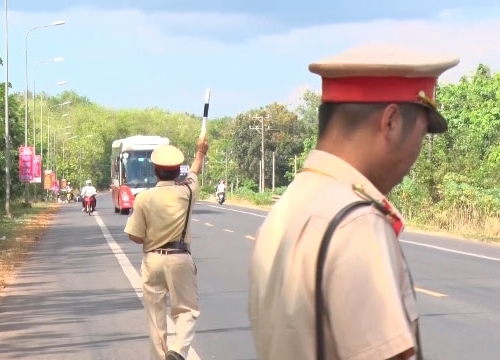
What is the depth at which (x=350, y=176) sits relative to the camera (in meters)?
2.37

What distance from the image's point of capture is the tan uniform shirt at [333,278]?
7.04 feet

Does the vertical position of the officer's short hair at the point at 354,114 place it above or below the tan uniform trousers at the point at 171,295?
above

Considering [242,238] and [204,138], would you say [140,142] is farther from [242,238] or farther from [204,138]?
[204,138]

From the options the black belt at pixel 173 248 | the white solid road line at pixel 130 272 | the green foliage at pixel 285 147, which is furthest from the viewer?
the green foliage at pixel 285 147

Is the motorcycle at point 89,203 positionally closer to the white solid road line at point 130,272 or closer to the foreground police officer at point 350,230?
the white solid road line at point 130,272

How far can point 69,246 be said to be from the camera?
2502cm

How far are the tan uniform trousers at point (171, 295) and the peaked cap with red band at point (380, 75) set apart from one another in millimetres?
5091

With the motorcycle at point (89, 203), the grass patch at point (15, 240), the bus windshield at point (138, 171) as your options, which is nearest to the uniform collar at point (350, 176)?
the grass patch at point (15, 240)

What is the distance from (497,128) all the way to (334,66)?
49479mm

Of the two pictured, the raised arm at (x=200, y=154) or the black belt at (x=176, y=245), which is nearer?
the black belt at (x=176, y=245)

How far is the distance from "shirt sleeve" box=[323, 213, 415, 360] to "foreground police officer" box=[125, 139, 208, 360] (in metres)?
5.11

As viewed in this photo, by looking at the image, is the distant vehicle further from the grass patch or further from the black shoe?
the black shoe

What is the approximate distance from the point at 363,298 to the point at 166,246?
5.29m

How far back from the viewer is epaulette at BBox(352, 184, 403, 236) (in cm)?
229
